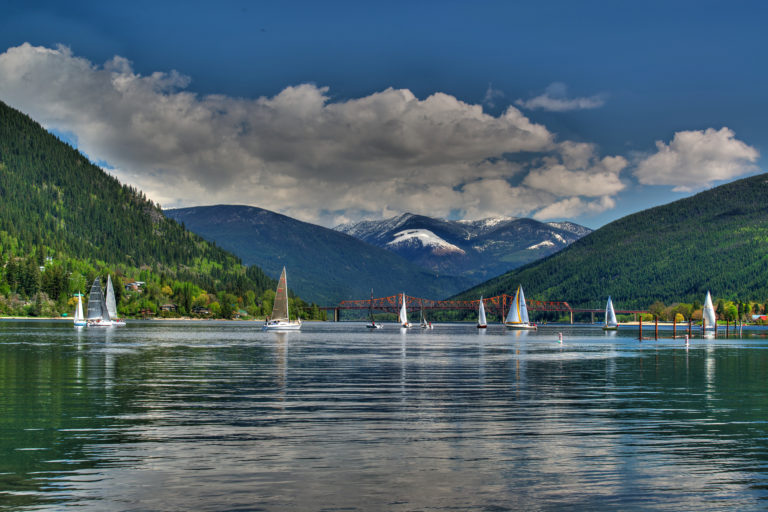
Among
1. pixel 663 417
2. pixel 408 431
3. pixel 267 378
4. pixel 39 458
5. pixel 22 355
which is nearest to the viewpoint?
pixel 39 458

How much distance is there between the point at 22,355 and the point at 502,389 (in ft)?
186

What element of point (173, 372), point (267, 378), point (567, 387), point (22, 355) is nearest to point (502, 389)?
point (567, 387)

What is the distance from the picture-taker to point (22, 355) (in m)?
82.8

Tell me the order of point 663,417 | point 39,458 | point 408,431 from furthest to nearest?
point 663,417
point 408,431
point 39,458

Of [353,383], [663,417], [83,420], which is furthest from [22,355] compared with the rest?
[663,417]

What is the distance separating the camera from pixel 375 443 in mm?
31219

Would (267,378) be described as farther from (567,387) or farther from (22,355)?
(22,355)

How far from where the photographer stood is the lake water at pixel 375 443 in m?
22.7

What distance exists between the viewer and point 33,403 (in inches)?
1662

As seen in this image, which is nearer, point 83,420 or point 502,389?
point 83,420

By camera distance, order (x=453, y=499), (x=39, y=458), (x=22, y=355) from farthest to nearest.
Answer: (x=22, y=355) < (x=39, y=458) < (x=453, y=499)

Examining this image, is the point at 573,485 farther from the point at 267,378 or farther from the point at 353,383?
the point at 267,378

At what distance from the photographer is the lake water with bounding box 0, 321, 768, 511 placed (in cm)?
2267

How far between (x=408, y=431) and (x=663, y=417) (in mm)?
15382
